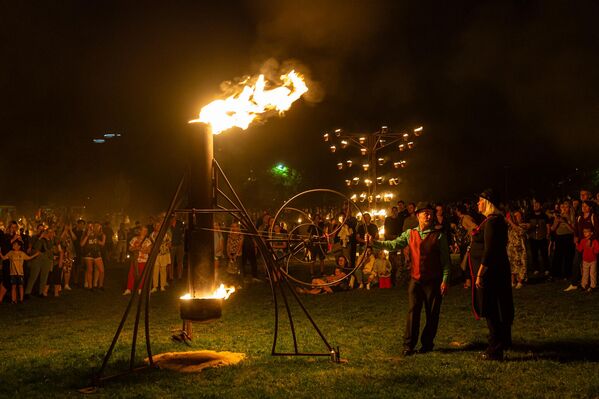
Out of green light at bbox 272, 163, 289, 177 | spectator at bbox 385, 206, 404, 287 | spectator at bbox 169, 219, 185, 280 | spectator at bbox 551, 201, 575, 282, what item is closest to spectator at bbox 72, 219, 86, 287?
spectator at bbox 169, 219, 185, 280

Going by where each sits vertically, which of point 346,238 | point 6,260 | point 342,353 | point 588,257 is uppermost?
point 346,238

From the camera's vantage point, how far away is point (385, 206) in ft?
131

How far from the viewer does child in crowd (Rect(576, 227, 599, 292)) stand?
11695 millimetres

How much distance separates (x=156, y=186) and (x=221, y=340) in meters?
36.0

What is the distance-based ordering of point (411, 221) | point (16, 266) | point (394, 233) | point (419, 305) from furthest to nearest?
point (394, 233), point (411, 221), point (16, 266), point (419, 305)

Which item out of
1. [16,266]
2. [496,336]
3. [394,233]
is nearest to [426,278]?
[496,336]

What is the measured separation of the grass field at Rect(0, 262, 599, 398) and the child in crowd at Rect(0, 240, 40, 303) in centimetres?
75

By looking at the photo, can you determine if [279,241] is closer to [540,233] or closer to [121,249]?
[540,233]

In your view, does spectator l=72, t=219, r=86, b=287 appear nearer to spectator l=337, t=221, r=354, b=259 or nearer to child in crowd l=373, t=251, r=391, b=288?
spectator l=337, t=221, r=354, b=259

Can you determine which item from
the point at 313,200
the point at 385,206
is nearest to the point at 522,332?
the point at 385,206

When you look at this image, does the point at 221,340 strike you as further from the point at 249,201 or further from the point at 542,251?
the point at 249,201

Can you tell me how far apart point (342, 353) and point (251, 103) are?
3366 mm

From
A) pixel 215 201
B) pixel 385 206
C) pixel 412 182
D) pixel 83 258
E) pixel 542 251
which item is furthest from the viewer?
pixel 412 182

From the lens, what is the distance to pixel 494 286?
694 cm
